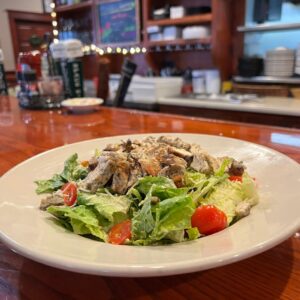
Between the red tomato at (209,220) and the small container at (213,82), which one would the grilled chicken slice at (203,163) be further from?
the small container at (213,82)

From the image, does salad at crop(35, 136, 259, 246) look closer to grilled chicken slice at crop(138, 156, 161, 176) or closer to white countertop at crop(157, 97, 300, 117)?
grilled chicken slice at crop(138, 156, 161, 176)

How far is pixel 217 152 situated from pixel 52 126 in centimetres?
84

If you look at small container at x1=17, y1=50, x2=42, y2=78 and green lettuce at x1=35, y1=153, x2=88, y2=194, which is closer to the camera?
green lettuce at x1=35, y1=153, x2=88, y2=194

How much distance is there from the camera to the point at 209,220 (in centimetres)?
46

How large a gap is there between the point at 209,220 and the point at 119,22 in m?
3.35

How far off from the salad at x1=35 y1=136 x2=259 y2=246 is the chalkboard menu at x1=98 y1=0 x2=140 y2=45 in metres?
2.93

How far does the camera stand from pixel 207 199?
550mm

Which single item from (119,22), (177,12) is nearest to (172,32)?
(177,12)

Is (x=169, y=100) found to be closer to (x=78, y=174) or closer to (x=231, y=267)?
(x=78, y=174)

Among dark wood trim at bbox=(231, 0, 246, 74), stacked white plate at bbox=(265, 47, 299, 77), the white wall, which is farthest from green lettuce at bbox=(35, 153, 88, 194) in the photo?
the white wall

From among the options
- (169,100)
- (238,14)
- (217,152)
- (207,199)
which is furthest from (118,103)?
(207,199)

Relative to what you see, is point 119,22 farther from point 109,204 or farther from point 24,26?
point 24,26

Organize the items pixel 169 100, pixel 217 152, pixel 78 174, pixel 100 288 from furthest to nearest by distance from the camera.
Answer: pixel 169 100, pixel 217 152, pixel 78 174, pixel 100 288

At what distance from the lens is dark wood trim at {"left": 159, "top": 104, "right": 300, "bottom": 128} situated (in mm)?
2061
